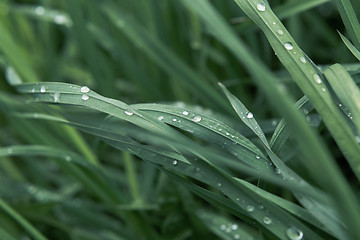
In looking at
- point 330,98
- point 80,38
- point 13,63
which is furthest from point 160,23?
point 330,98

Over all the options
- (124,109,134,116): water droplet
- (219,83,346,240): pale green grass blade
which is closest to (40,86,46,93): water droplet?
(124,109,134,116): water droplet

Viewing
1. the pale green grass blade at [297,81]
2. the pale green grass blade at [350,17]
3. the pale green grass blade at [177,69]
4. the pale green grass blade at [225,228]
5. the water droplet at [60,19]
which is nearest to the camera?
the pale green grass blade at [297,81]

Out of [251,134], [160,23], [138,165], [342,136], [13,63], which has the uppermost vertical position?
[160,23]

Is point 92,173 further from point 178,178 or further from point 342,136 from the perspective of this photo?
point 342,136

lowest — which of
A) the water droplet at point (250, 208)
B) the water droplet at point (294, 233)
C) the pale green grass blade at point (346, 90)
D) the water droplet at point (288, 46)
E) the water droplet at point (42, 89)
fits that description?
the water droplet at point (294, 233)

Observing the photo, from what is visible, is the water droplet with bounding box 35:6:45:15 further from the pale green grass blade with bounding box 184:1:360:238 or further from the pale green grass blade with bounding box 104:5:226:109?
the pale green grass blade with bounding box 184:1:360:238

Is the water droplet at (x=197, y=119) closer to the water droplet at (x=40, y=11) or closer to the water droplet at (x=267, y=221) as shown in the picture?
the water droplet at (x=267, y=221)

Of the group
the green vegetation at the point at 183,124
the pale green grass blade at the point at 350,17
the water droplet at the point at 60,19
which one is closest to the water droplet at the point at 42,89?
the green vegetation at the point at 183,124
